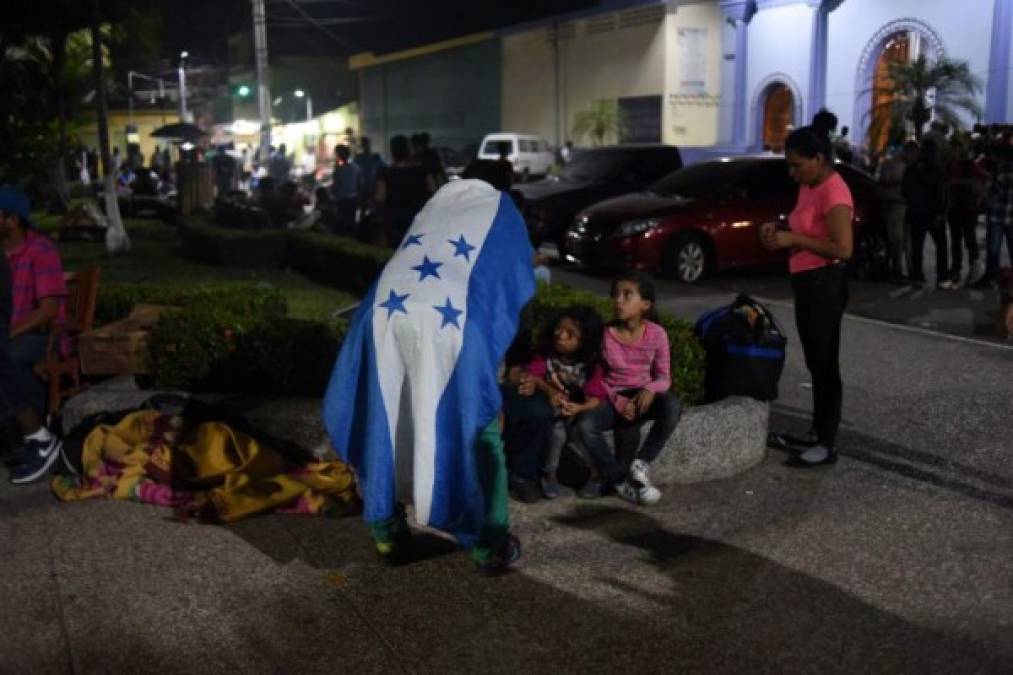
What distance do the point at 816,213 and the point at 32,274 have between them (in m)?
4.54

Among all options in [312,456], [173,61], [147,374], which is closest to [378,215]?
[147,374]

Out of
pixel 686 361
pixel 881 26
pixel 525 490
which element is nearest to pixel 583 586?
pixel 525 490

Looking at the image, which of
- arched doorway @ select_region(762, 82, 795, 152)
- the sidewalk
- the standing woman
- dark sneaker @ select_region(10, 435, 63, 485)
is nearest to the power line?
arched doorway @ select_region(762, 82, 795, 152)

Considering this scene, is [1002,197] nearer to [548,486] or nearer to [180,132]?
[548,486]

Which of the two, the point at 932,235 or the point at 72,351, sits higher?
the point at 932,235

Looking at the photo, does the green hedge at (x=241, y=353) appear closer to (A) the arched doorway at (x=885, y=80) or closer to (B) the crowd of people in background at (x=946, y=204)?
(B) the crowd of people in background at (x=946, y=204)

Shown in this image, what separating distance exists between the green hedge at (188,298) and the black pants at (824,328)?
3.51 metres

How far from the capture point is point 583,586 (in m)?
4.55

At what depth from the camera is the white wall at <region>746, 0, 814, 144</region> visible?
27.8m

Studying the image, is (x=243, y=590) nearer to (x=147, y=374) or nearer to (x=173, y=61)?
(x=147, y=374)

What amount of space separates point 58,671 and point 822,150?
4.28 m

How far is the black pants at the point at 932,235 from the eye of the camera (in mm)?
12273

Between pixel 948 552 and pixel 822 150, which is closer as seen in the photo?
pixel 948 552

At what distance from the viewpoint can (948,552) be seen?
4.84 meters
